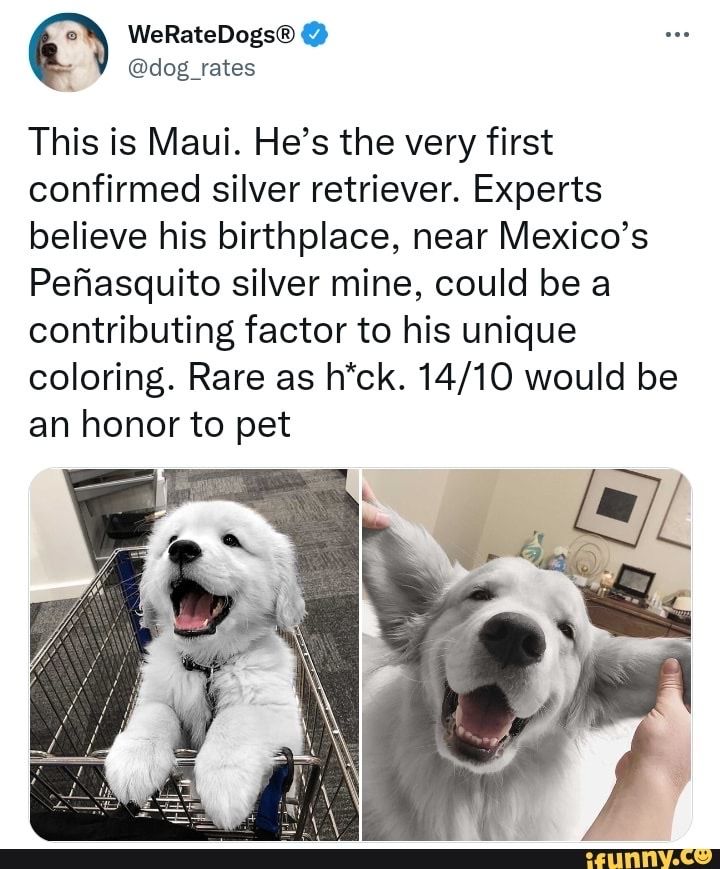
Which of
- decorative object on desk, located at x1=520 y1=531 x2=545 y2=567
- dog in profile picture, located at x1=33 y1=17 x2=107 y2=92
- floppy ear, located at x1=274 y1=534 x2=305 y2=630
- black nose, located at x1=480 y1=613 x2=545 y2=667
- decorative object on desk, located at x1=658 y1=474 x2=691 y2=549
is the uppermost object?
dog in profile picture, located at x1=33 y1=17 x2=107 y2=92

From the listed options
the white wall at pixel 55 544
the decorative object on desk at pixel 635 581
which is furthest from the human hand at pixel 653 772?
the white wall at pixel 55 544

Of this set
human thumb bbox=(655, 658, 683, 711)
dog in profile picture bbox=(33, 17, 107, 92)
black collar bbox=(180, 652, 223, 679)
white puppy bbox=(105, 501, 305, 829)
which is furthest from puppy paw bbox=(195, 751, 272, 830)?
dog in profile picture bbox=(33, 17, 107, 92)

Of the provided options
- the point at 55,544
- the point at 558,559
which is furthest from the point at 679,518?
the point at 55,544

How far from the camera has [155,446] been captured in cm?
137

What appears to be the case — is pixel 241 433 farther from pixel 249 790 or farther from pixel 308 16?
pixel 308 16

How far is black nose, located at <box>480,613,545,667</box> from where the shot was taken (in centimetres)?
130

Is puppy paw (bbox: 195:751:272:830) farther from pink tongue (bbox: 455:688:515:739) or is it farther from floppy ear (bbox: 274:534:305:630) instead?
pink tongue (bbox: 455:688:515:739)

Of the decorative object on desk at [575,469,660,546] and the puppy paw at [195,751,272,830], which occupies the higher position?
the decorative object on desk at [575,469,660,546]

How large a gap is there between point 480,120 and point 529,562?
80 centimetres

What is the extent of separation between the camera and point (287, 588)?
1.34m

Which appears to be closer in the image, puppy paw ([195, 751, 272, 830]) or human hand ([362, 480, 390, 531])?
puppy paw ([195, 751, 272, 830])

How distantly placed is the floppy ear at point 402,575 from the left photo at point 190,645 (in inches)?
1.8

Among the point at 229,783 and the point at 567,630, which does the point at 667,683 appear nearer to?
the point at 567,630
